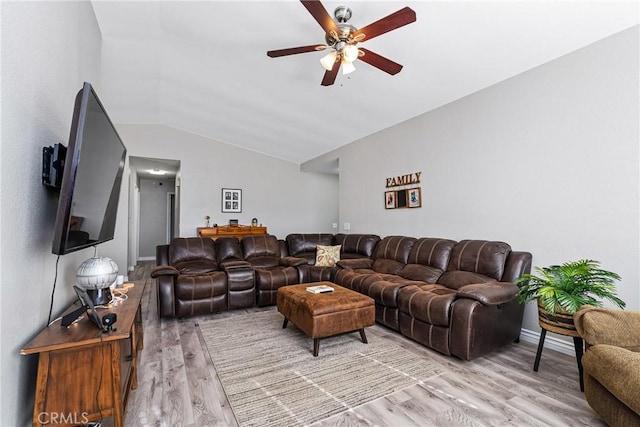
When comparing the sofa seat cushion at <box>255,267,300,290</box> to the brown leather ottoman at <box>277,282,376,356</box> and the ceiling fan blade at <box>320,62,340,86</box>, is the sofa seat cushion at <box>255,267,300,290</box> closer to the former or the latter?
the brown leather ottoman at <box>277,282,376,356</box>

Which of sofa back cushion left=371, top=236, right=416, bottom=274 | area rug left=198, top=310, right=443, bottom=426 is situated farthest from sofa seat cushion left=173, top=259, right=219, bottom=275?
sofa back cushion left=371, top=236, right=416, bottom=274

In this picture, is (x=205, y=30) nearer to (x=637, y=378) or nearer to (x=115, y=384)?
(x=115, y=384)

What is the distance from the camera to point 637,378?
1.33 meters

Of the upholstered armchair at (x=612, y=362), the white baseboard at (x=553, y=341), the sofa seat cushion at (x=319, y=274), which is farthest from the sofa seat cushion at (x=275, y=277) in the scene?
the upholstered armchair at (x=612, y=362)

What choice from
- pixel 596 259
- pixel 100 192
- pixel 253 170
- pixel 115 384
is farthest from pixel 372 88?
pixel 253 170

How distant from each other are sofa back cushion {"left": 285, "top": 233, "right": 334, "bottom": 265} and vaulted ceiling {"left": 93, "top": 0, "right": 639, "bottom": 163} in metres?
1.95

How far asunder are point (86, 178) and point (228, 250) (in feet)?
10.2

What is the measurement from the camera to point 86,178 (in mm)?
1445

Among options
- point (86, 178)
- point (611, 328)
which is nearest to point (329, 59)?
point (86, 178)

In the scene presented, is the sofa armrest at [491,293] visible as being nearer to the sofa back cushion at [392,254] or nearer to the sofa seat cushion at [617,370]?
the sofa seat cushion at [617,370]

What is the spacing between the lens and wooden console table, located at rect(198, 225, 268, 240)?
19.3ft

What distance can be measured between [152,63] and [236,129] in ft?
7.13

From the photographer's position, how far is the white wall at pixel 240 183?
612 centimetres

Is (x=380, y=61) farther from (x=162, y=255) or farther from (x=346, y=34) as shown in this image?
(x=162, y=255)
